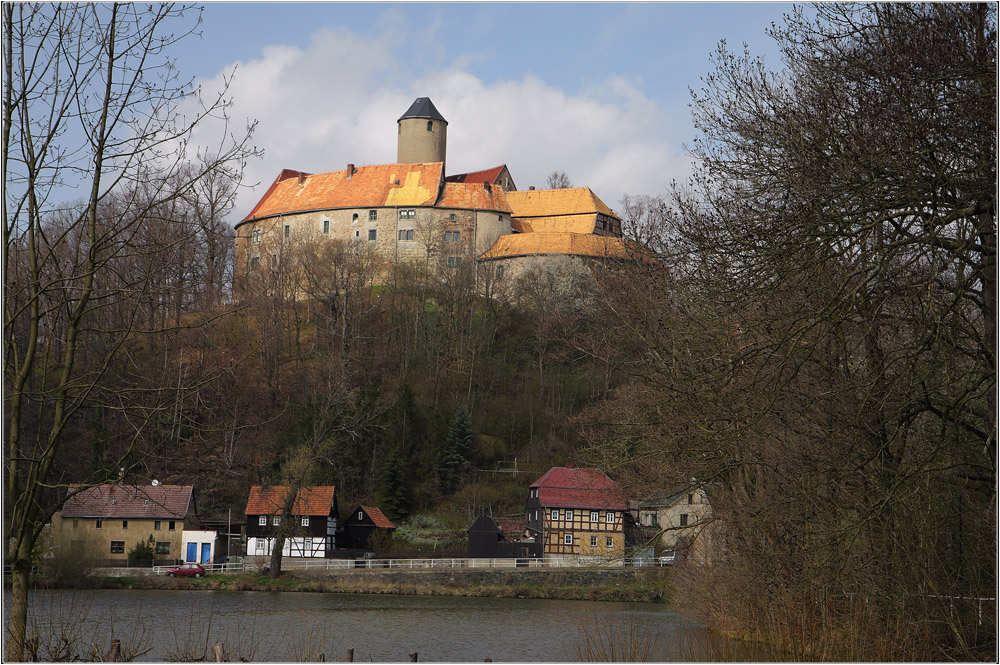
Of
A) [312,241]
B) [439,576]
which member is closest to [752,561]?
[439,576]

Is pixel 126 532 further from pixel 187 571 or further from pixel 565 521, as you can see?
pixel 565 521

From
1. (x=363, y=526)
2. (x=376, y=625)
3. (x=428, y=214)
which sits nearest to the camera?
(x=376, y=625)

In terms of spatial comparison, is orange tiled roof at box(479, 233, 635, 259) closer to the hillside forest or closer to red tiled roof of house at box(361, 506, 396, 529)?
red tiled roof of house at box(361, 506, 396, 529)

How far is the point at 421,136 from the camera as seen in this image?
66562mm

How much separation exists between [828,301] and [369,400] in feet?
120

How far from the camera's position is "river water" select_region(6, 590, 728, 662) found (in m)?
13.0

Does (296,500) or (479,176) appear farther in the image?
(479,176)

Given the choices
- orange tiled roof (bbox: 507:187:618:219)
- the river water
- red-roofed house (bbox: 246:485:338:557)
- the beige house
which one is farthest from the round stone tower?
the river water

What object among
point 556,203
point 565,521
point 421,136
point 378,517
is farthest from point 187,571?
point 421,136

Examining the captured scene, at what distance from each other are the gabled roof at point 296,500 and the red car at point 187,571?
4.45 m

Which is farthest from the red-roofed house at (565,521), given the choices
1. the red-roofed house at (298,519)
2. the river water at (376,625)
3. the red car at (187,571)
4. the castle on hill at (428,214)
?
the castle on hill at (428,214)

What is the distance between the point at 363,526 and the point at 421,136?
35236mm

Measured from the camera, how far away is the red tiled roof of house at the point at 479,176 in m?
64.6

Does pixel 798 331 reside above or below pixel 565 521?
above
